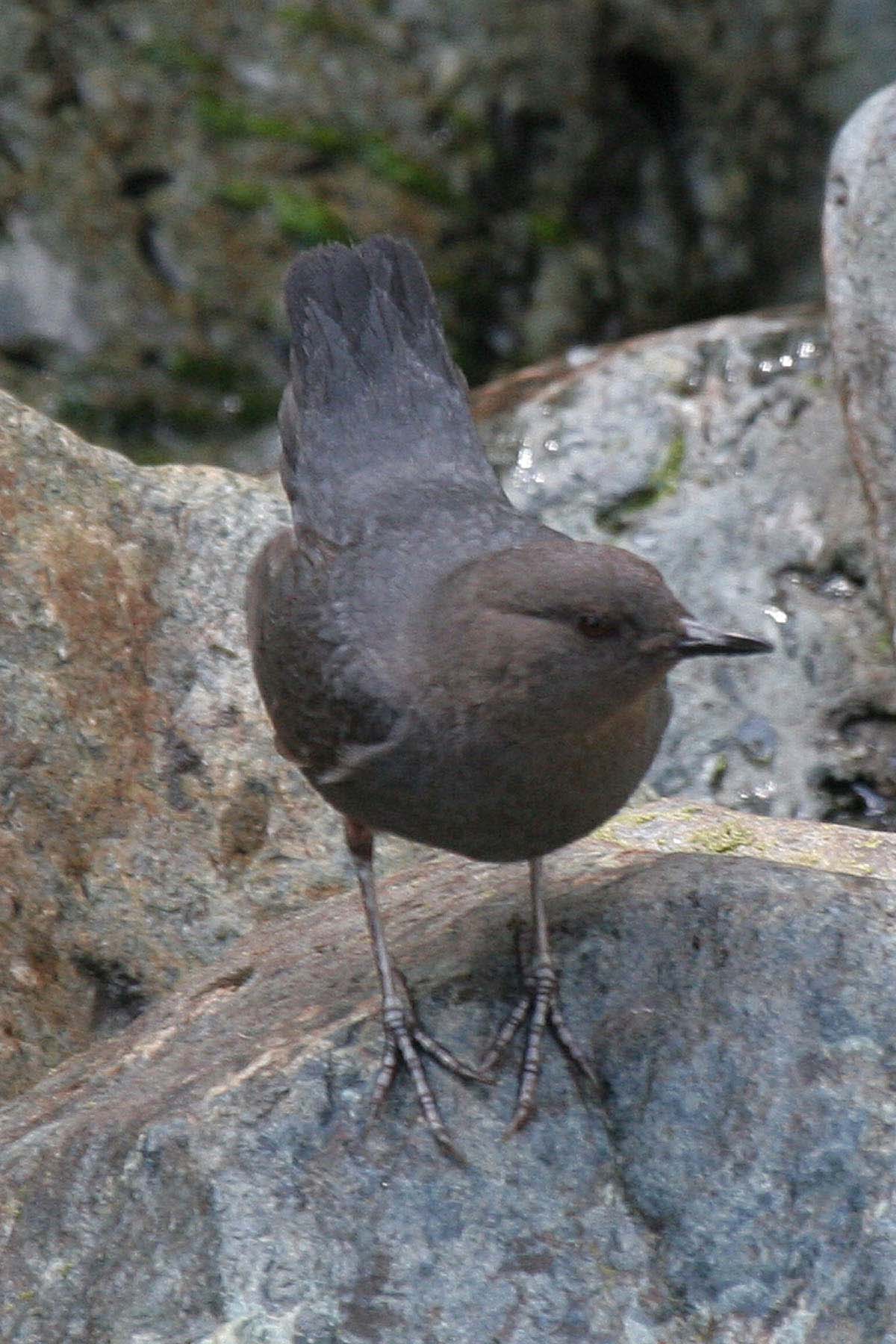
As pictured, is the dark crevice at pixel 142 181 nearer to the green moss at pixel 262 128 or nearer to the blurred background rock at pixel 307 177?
the blurred background rock at pixel 307 177

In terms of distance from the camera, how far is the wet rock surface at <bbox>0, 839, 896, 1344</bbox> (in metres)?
2.71

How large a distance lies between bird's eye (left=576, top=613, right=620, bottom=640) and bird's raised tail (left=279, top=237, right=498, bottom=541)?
2.74 ft

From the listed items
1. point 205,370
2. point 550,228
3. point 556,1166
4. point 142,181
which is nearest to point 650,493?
point 205,370

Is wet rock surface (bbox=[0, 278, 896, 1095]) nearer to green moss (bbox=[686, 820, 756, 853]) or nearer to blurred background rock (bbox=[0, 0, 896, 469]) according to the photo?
green moss (bbox=[686, 820, 756, 853])

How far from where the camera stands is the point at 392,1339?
269 centimetres

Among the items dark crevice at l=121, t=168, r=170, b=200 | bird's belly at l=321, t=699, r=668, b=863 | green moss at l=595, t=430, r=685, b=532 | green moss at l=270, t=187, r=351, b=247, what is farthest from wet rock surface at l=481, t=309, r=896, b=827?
bird's belly at l=321, t=699, r=668, b=863

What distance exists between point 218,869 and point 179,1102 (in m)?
1.14

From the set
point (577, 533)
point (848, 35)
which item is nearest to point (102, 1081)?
point (577, 533)

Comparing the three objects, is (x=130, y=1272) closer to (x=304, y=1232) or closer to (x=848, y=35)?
(x=304, y=1232)

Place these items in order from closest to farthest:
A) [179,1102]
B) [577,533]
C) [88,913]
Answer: [179,1102] < [88,913] < [577,533]

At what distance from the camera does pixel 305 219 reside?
24.9ft

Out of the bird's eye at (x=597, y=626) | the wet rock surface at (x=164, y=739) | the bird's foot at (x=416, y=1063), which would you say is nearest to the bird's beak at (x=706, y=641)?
the bird's eye at (x=597, y=626)

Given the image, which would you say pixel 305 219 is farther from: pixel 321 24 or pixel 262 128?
pixel 321 24

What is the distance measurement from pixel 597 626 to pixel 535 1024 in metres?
0.71
